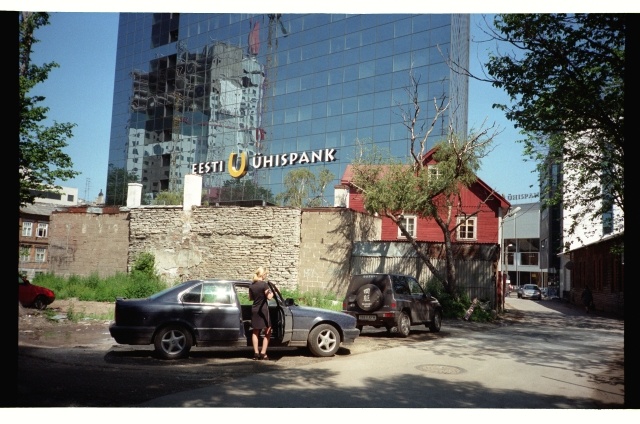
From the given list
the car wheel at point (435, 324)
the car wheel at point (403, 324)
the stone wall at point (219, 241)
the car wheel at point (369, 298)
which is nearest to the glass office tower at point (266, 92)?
the stone wall at point (219, 241)

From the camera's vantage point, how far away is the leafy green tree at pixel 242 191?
54.9 m

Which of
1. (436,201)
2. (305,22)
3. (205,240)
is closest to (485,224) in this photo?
(436,201)

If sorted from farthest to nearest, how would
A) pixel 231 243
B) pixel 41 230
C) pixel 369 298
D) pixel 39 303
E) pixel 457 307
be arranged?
pixel 41 230, pixel 231 243, pixel 457 307, pixel 39 303, pixel 369 298

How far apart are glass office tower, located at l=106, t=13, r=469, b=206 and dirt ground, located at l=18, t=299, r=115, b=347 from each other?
36069 millimetres

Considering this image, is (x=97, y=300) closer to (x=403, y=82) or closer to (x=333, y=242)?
(x=333, y=242)

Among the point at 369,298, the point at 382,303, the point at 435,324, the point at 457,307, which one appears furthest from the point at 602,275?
the point at 369,298

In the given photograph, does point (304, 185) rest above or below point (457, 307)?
above

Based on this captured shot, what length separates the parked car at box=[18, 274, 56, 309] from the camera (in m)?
17.3

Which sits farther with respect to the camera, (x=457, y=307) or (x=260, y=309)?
(x=457, y=307)

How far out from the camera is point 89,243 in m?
26.4

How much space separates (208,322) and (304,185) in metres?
44.9

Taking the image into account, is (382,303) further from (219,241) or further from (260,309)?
(219,241)

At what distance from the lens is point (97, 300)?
803 inches

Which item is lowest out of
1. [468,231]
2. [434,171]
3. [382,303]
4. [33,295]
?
[33,295]
